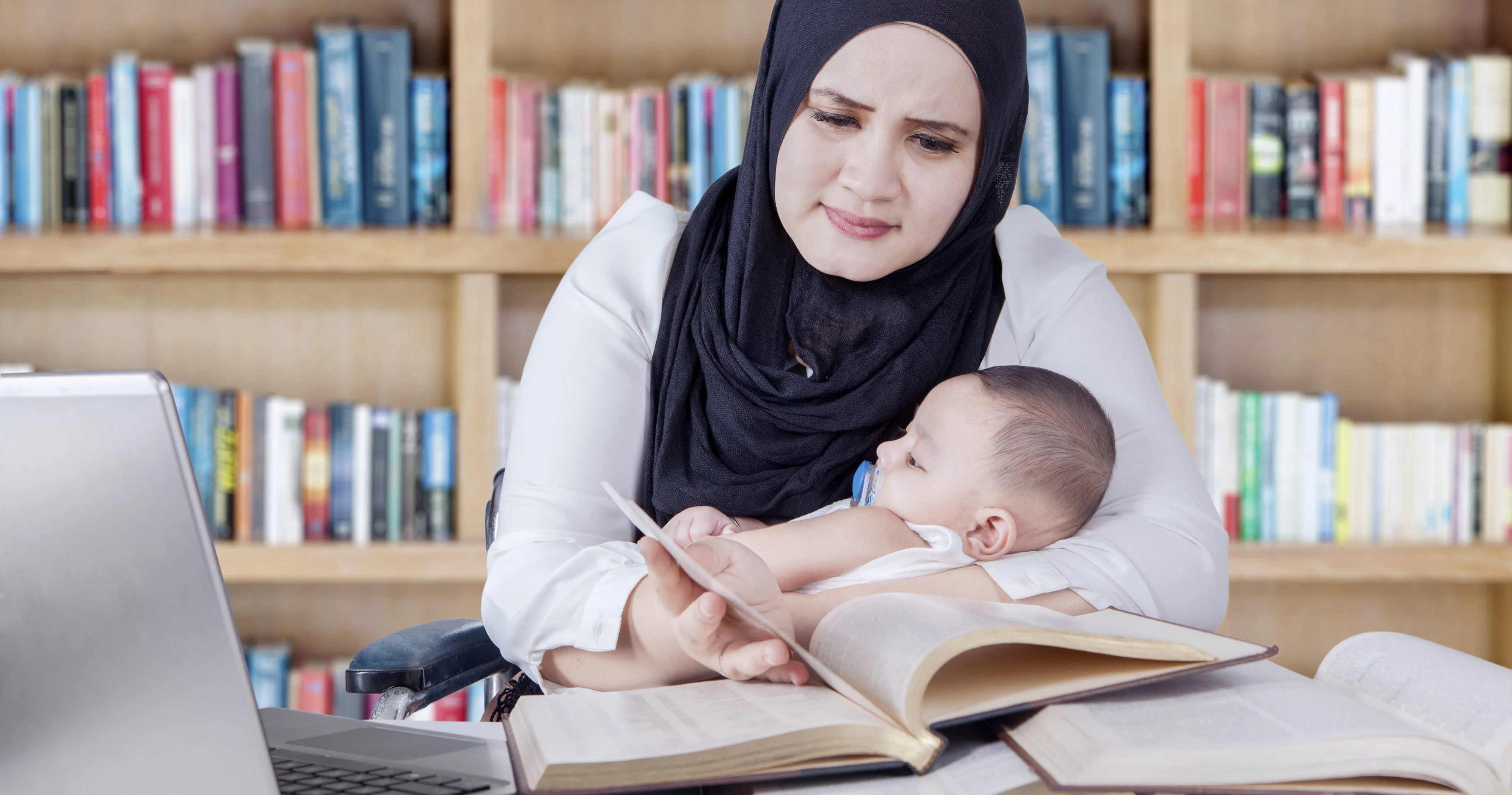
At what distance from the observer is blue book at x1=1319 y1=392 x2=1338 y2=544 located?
88.7 inches

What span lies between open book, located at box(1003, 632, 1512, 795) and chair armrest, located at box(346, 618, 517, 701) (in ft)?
2.24

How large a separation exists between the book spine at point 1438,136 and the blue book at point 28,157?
2.57 meters

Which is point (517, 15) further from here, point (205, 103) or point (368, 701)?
point (368, 701)

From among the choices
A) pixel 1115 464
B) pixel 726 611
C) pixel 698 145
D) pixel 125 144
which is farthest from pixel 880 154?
pixel 125 144

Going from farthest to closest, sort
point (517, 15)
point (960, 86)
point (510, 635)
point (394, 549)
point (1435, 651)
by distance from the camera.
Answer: point (517, 15) < point (394, 549) < point (960, 86) < point (510, 635) < point (1435, 651)

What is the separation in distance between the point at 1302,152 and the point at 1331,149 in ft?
0.18

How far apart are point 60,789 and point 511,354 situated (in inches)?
72.1

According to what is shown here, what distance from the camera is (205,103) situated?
2184 mm

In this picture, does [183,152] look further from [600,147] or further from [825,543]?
[825,543]

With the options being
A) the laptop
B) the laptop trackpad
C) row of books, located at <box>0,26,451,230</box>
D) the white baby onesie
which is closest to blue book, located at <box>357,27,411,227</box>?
row of books, located at <box>0,26,451,230</box>

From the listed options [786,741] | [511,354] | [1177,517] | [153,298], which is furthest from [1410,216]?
[153,298]

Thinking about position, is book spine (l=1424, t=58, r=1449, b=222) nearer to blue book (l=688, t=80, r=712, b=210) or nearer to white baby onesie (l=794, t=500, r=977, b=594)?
blue book (l=688, t=80, r=712, b=210)

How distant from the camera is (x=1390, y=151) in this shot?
7.30 ft

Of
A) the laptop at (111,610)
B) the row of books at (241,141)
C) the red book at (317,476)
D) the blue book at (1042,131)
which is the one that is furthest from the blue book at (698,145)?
the laptop at (111,610)
